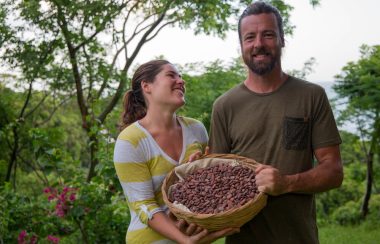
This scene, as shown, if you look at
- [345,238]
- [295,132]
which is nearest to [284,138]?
[295,132]

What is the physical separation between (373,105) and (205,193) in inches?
251

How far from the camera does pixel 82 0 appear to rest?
772cm

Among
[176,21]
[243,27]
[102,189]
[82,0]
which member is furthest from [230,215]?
[176,21]

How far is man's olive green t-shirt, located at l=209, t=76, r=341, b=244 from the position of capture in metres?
2.02

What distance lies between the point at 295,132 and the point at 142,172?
1.90ft

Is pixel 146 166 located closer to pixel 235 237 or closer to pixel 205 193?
pixel 205 193

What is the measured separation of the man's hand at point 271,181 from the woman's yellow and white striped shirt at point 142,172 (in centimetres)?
38

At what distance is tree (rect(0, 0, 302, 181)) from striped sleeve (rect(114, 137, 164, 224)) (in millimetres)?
5440

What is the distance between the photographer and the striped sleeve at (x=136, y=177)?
201 centimetres

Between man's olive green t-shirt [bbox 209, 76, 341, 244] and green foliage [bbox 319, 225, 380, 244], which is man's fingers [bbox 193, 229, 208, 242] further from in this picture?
green foliage [bbox 319, 225, 380, 244]

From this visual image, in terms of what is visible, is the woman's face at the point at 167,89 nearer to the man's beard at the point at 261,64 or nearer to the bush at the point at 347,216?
the man's beard at the point at 261,64

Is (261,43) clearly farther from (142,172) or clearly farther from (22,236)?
(22,236)

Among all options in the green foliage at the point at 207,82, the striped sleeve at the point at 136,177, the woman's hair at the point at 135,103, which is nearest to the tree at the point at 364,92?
the green foliage at the point at 207,82

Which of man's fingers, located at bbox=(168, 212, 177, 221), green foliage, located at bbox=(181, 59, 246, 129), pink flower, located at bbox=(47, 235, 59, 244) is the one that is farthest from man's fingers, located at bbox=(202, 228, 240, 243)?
green foliage, located at bbox=(181, 59, 246, 129)
